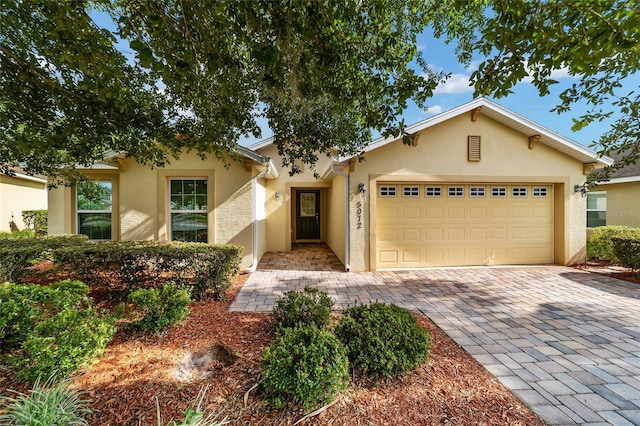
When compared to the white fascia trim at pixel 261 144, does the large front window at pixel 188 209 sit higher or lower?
lower

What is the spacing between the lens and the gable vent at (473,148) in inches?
307

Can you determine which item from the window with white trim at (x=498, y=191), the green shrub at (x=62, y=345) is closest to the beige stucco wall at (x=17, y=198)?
the green shrub at (x=62, y=345)

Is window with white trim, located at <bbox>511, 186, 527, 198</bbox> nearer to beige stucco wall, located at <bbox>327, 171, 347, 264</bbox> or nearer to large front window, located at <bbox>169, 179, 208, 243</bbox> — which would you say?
beige stucco wall, located at <bbox>327, 171, 347, 264</bbox>

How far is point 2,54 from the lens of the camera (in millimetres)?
3570

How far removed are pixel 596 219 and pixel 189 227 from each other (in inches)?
613

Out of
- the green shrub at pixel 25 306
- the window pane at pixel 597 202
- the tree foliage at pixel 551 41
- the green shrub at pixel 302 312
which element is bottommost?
the green shrub at pixel 302 312

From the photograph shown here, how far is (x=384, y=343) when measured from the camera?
289cm

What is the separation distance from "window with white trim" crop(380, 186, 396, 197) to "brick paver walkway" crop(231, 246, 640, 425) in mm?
2274

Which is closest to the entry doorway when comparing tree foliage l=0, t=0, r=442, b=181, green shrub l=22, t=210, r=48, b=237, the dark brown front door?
the dark brown front door

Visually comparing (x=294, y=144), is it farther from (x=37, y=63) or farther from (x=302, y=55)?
(x=37, y=63)

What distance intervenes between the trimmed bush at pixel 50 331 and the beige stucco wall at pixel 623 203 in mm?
15667

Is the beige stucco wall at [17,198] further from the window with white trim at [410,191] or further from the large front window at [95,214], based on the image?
the window with white trim at [410,191]

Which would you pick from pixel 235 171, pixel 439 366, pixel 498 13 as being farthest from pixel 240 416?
pixel 235 171

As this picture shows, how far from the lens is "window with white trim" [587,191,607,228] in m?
10.9
